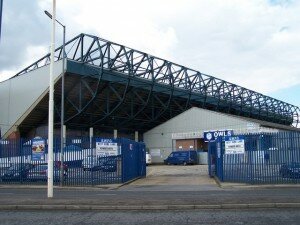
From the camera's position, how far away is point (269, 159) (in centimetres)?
2161

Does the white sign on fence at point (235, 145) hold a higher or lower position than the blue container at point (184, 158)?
higher

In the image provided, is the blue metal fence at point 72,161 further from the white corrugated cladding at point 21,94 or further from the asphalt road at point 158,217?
the white corrugated cladding at point 21,94

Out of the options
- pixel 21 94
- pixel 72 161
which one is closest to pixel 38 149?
pixel 72 161

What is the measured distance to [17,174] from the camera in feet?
82.6

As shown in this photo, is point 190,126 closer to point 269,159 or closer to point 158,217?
point 269,159

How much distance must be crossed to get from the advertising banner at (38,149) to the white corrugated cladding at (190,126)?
33601 millimetres

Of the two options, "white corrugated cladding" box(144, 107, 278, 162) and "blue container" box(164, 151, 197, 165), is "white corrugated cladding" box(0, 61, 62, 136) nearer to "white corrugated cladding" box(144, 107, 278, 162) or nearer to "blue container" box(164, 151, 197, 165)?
"blue container" box(164, 151, 197, 165)

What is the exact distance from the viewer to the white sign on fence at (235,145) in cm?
2230

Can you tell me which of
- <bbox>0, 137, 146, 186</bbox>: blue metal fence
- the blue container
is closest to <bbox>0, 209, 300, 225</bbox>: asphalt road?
<bbox>0, 137, 146, 186</bbox>: blue metal fence

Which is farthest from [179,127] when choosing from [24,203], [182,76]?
[24,203]

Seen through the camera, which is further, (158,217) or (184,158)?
(184,158)

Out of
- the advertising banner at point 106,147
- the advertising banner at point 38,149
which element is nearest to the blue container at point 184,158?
the advertising banner at point 106,147

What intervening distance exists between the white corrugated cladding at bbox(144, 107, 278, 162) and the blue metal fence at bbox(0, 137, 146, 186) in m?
31.5

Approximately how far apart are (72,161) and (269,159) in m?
10.3
